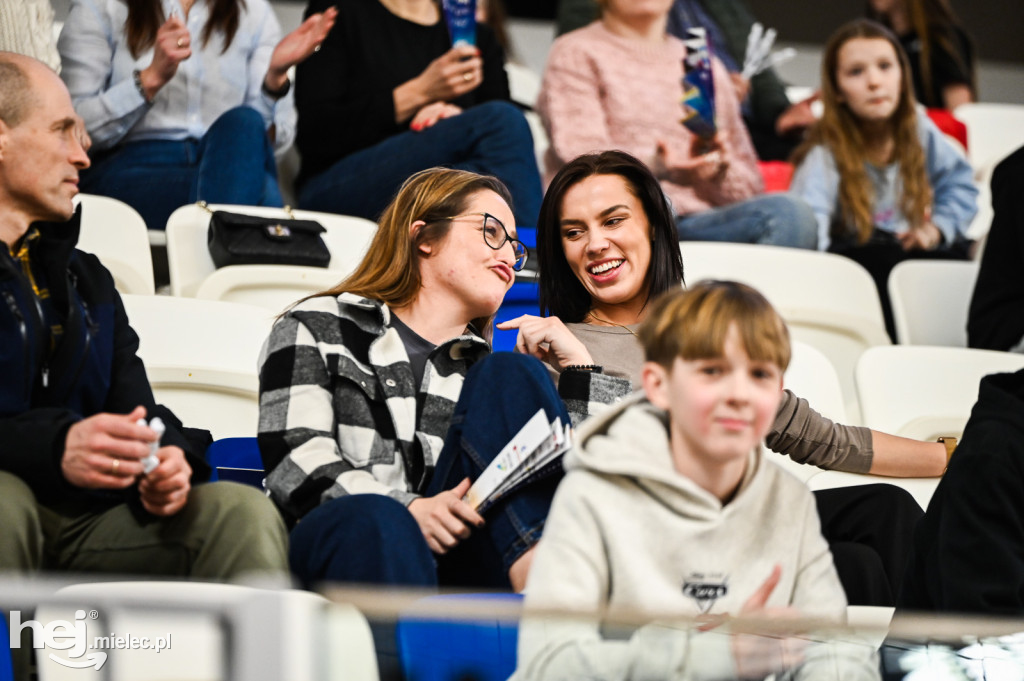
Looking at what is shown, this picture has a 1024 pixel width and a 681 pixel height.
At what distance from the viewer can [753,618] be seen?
3.96 ft

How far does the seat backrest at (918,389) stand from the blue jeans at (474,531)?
0.92m

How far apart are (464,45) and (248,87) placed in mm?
501

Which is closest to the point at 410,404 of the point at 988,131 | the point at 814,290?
the point at 814,290

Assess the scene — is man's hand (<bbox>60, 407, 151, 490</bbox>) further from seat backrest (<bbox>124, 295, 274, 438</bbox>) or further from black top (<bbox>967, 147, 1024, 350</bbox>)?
black top (<bbox>967, 147, 1024, 350</bbox>)

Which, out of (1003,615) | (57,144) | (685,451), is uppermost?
(57,144)

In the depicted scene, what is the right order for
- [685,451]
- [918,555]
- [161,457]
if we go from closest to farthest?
[685,451] → [161,457] → [918,555]

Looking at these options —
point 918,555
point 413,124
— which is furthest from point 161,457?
point 413,124

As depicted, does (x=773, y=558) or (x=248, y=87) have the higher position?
(x=248, y=87)

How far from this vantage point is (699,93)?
10.6 ft

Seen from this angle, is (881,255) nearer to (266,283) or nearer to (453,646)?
(266,283)

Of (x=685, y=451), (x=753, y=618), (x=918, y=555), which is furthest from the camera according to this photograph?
(x=918, y=555)

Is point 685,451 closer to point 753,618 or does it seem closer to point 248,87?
point 753,618

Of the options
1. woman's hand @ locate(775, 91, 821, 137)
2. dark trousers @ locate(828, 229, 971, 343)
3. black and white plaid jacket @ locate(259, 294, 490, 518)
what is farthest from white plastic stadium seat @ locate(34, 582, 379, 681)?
woman's hand @ locate(775, 91, 821, 137)

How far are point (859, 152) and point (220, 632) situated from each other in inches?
102
